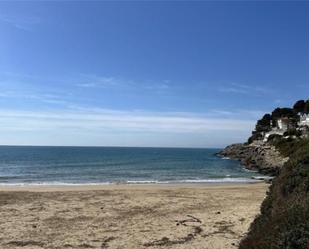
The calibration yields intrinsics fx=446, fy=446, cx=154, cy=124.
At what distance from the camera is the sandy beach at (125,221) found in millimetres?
13789

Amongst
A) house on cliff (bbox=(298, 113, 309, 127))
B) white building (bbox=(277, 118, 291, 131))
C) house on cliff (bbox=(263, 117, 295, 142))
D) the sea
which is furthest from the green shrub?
white building (bbox=(277, 118, 291, 131))

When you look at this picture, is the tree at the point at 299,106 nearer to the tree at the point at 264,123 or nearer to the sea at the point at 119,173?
the tree at the point at 264,123

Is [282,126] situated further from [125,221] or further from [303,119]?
[125,221]

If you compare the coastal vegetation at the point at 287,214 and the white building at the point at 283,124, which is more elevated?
the white building at the point at 283,124

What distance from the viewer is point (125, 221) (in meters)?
17.1

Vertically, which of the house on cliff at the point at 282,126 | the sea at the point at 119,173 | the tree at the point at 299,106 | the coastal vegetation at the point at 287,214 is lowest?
the sea at the point at 119,173

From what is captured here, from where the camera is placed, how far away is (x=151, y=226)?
52.6ft

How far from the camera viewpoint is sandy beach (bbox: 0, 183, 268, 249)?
543 inches

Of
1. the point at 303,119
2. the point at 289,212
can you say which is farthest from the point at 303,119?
the point at 289,212

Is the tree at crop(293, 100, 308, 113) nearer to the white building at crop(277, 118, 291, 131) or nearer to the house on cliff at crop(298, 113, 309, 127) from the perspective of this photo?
the house on cliff at crop(298, 113, 309, 127)

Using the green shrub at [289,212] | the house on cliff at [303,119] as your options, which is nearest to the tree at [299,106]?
the house on cliff at [303,119]

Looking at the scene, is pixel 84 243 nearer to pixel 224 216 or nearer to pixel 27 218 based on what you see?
pixel 27 218

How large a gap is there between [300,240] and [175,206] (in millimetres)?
14555

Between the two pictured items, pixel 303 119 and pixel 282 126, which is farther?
pixel 282 126
